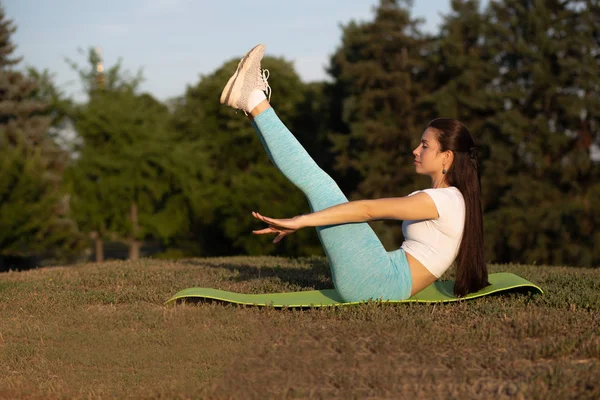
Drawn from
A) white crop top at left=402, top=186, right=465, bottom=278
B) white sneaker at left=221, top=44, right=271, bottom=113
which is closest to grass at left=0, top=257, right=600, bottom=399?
white crop top at left=402, top=186, right=465, bottom=278

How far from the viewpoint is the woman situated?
18.3ft

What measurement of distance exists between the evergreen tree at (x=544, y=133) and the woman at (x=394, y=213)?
28425 millimetres

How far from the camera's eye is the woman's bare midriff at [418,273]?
19.3 ft

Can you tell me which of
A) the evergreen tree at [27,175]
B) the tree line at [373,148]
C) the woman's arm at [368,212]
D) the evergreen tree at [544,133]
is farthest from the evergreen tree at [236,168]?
the woman's arm at [368,212]

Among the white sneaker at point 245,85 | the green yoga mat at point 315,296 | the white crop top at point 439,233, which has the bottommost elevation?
the green yoga mat at point 315,296

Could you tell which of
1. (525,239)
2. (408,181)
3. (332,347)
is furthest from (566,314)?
(408,181)

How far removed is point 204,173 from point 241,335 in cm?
→ 3694

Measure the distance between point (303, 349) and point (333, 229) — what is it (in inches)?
47.8

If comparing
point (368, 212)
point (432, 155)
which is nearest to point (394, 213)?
point (368, 212)

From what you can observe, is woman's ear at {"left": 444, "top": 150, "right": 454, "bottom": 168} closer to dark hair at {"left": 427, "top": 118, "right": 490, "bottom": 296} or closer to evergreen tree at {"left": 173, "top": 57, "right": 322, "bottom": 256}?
dark hair at {"left": 427, "top": 118, "right": 490, "bottom": 296}

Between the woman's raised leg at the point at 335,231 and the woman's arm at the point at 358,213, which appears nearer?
the woman's arm at the point at 358,213

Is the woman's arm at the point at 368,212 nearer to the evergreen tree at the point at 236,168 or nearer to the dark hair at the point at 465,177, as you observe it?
the dark hair at the point at 465,177

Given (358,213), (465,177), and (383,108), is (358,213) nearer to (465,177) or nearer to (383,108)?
(465,177)

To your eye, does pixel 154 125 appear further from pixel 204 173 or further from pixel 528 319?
pixel 528 319
